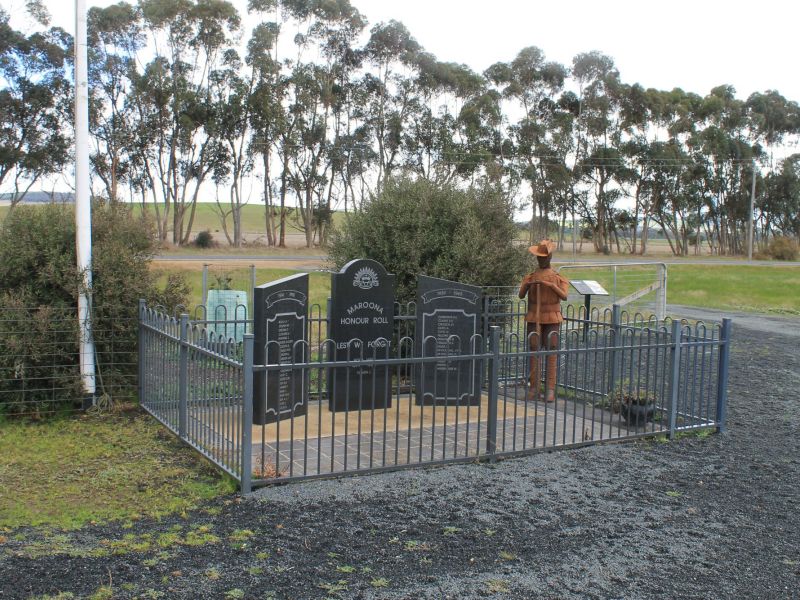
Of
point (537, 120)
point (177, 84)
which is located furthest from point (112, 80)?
point (537, 120)

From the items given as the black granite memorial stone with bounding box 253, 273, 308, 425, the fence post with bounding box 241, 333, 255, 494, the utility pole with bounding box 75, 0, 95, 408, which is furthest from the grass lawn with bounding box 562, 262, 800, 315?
the fence post with bounding box 241, 333, 255, 494

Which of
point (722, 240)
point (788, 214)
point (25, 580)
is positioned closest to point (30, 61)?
point (25, 580)

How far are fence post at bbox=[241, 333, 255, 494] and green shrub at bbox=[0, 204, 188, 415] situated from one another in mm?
3214

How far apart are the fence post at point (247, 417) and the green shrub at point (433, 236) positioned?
598 centimetres

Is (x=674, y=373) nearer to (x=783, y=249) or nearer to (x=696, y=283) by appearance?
(x=696, y=283)

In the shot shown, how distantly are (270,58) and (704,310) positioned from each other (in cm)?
3079

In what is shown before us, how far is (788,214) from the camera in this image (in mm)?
62219

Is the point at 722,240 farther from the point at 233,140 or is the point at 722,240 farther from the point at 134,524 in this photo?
the point at 134,524

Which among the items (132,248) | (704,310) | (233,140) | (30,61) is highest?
(30,61)

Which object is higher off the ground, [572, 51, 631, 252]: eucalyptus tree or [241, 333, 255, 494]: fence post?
[572, 51, 631, 252]: eucalyptus tree

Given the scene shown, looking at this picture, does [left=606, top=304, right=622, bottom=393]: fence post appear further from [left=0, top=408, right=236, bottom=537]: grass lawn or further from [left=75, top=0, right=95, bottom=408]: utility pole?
[left=75, top=0, right=95, bottom=408]: utility pole

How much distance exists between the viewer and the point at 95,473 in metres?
6.02

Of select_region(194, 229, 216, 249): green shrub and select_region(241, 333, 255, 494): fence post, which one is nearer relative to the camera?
select_region(241, 333, 255, 494): fence post

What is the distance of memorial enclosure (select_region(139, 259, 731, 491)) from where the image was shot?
6.07 meters
